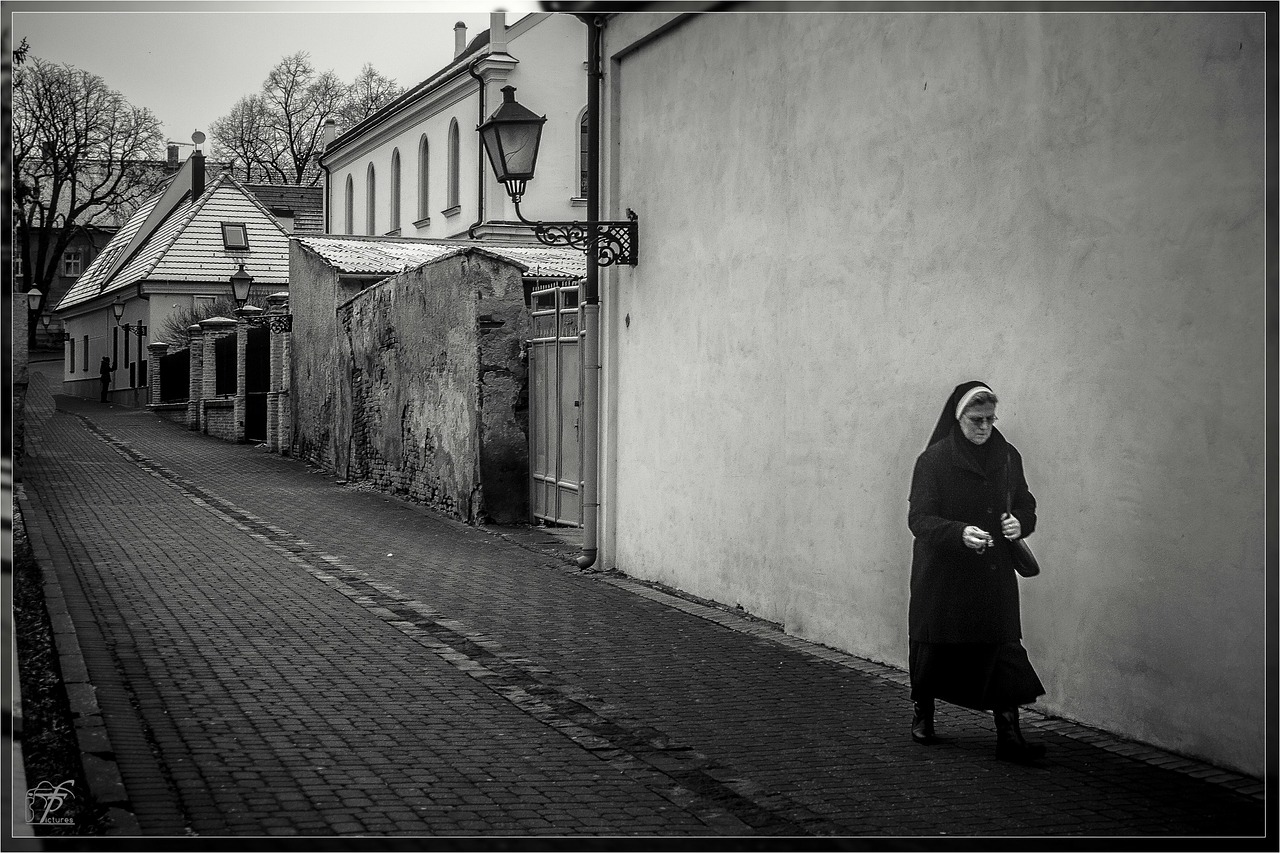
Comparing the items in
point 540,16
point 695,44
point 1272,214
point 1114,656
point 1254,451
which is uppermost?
point 540,16

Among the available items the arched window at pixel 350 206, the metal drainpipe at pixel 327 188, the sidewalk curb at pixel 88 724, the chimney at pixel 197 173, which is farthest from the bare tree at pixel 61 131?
the chimney at pixel 197 173

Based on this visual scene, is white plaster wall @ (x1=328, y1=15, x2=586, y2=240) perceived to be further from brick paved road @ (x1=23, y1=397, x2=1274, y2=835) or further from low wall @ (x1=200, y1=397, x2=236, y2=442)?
brick paved road @ (x1=23, y1=397, x2=1274, y2=835)

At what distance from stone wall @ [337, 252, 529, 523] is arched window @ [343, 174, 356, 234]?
28.8 metres

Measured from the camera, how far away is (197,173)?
4859 centimetres

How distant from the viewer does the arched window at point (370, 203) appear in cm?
4356

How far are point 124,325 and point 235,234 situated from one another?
4.35 meters

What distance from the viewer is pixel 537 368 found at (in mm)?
14336

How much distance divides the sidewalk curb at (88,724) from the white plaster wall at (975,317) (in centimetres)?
431

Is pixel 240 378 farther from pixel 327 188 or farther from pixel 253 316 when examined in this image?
pixel 327 188

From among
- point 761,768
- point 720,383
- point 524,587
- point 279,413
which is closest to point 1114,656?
point 761,768

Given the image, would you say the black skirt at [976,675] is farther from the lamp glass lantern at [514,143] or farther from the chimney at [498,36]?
the chimney at [498,36]

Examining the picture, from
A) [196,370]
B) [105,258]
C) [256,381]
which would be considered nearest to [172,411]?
[196,370]

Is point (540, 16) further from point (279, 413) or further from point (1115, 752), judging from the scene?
point (1115, 752)

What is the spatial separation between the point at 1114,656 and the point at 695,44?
5.97 meters
